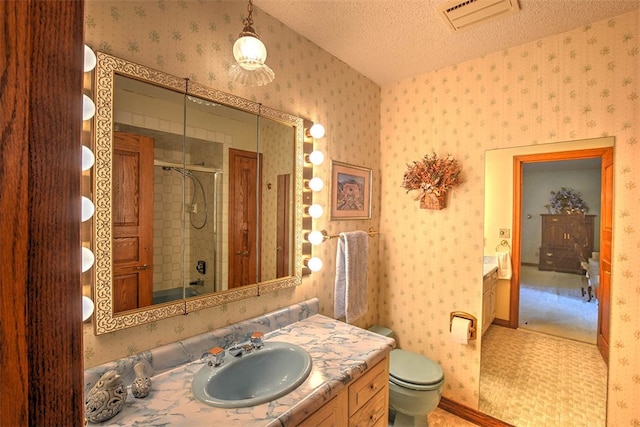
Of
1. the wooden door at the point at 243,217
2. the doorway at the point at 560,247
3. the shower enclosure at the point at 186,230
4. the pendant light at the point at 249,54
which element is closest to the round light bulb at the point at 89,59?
the shower enclosure at the point at 186,230

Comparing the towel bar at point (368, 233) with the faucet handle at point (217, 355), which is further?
the towel bar at point (368, 233)

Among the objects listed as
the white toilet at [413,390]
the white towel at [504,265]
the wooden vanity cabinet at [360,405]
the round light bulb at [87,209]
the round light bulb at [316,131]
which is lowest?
the white toilet at [413,390]

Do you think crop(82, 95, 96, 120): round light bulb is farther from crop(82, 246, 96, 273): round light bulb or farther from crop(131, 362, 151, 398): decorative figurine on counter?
crop(131, 362, 151, 398): decorative figurine on counter

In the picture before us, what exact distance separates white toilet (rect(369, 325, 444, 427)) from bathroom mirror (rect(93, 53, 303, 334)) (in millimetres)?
926

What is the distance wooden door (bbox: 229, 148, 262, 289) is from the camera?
1384 mm

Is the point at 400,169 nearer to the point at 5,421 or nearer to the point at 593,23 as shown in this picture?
the point at 593,23

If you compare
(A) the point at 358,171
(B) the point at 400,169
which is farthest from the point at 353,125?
(B) the point at 400,169

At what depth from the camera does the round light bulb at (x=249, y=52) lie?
1.12m

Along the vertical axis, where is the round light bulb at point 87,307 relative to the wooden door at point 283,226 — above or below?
below

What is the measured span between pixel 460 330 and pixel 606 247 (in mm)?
953

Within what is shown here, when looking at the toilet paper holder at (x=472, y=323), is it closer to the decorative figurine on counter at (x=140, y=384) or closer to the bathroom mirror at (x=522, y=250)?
the bathroom mirror at (x=522, y=250)

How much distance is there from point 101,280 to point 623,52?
2668 millimetres

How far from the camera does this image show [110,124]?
3.24ft

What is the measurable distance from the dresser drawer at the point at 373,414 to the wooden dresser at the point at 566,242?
130 cm
